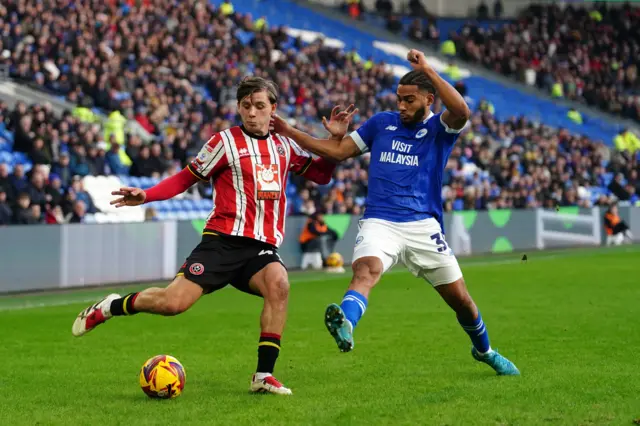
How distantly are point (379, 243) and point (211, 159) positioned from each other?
1343mm

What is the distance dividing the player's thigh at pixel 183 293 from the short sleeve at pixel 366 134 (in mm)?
1608

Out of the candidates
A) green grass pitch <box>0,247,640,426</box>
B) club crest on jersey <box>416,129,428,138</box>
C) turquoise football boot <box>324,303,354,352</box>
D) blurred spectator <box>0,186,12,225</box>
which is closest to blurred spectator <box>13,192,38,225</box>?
blurred spectator <box>0,186,12,225</box>

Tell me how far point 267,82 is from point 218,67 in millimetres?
21268

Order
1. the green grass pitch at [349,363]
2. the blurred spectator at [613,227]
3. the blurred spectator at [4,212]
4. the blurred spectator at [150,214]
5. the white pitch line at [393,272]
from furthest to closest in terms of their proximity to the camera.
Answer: the blurred spectator at [613,227] < the blurred spectator at [150,214] < the blurred spectator at [4,212] < the white pitch line at [393,272] < the green grass pitch at [349,363]

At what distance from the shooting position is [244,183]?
303 inches

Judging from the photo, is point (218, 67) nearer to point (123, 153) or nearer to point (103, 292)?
point (123, 153)

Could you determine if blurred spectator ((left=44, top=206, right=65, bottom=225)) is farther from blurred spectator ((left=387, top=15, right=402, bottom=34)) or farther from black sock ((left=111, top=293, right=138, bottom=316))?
blurred spectator ((left=387, top=15, right=402, bottom=34))

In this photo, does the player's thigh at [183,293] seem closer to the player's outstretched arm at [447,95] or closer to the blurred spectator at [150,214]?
the player's outstretched arm at [447,95]

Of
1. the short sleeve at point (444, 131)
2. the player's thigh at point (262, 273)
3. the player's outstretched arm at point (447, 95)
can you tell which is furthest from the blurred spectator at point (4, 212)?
the player's outstretched arm at point (447, 95)

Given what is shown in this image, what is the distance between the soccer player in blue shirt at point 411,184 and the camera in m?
7.59

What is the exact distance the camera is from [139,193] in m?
7.55

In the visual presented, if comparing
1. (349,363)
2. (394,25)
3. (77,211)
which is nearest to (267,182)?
(349,363)

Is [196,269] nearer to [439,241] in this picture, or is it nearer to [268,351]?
[268,351]

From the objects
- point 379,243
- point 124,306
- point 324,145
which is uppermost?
point 324,145
